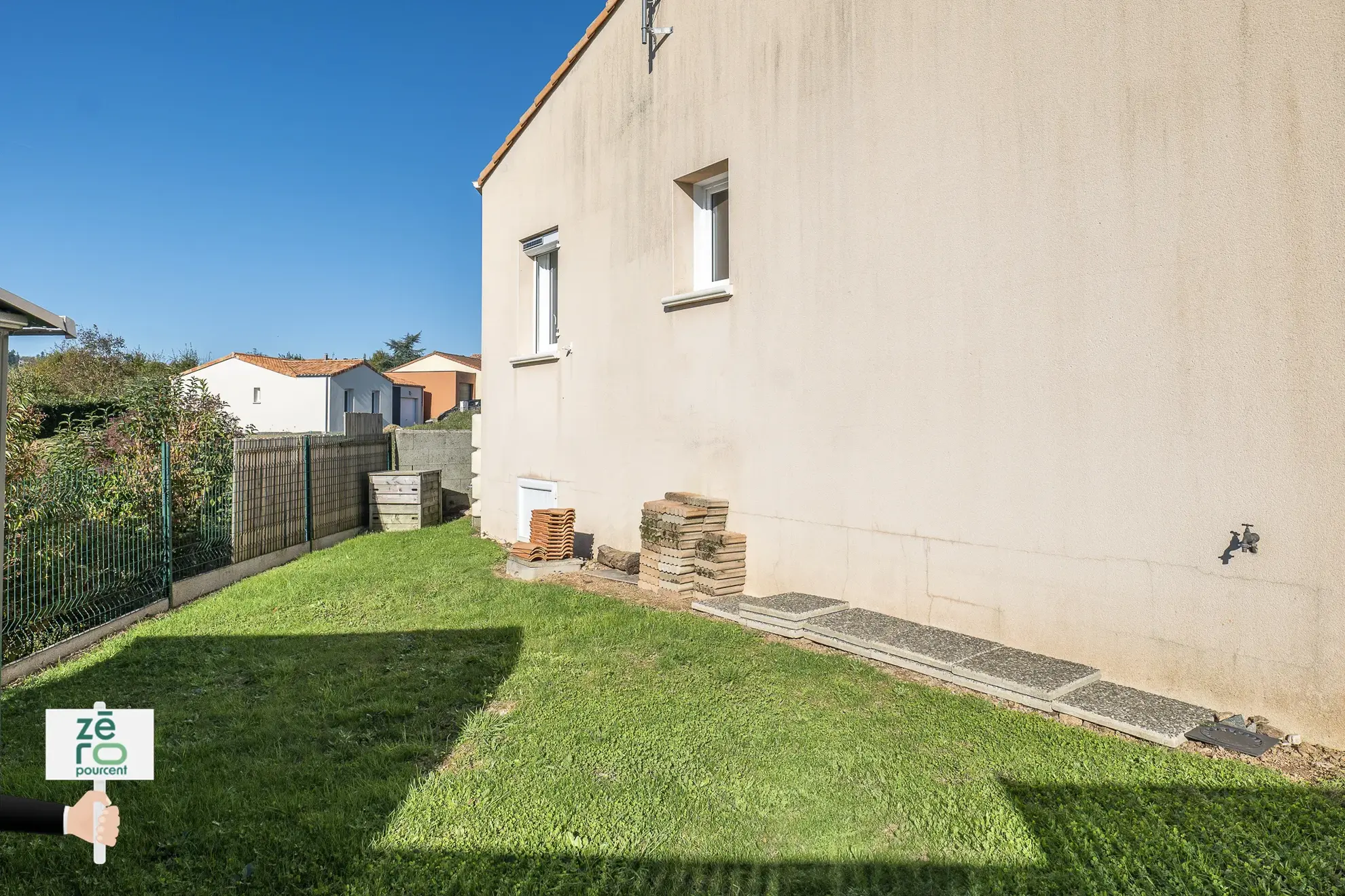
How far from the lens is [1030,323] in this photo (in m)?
5.21

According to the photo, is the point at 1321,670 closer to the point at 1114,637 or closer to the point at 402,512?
the point at 1114,637

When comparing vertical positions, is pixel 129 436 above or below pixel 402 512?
above

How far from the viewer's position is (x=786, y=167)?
7102 mm

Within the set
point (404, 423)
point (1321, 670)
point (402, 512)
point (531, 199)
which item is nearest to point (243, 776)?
point (1321, 670)

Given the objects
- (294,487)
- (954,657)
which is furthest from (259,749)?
(294,487)

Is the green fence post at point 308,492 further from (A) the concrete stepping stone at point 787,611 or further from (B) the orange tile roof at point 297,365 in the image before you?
(B) the orange tile roof at point 297,365

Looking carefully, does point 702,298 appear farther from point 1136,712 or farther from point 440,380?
point 440,380

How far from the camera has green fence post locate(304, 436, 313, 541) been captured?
1121cm

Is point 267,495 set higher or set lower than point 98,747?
higher

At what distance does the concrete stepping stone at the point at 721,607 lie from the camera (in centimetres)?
677

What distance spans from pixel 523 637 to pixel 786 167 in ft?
15.6

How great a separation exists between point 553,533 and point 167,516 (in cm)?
398

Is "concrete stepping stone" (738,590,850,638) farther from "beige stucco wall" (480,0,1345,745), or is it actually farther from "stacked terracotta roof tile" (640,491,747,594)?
"stacked terracotta roof tile" (640,491,747,594)

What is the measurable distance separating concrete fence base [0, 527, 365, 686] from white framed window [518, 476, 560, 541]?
308cm
